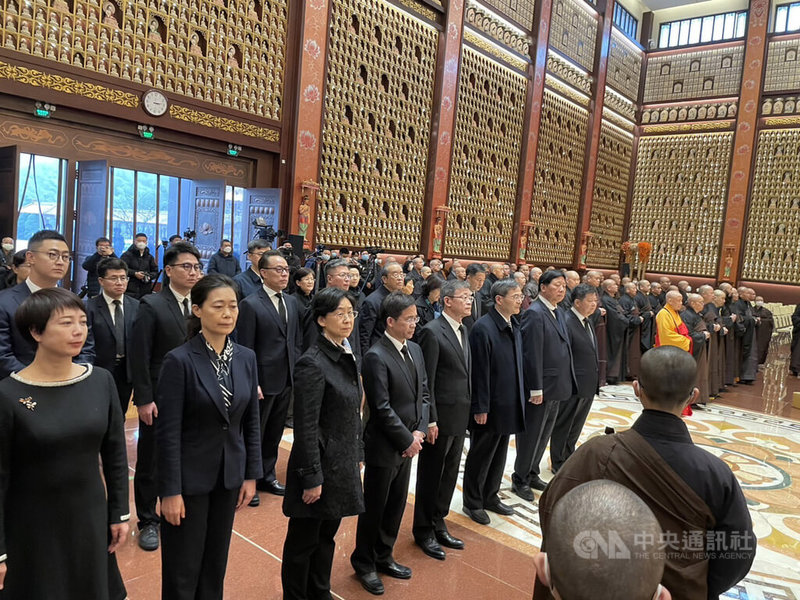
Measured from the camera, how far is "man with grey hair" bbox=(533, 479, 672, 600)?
98cm

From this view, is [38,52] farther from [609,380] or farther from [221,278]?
[609,380]

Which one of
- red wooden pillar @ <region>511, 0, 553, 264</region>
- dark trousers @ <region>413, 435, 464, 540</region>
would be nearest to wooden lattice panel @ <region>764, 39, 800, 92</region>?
red wooden pillar @ <region>511, 0, 553, 264</region>

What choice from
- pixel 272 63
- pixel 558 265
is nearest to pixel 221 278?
pixel 272 63

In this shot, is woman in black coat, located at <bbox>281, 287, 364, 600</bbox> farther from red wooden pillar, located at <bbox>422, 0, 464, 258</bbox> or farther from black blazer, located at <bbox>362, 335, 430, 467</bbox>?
red wooden pillar, located at <bbox>422, 0, 464, 258</bbox>

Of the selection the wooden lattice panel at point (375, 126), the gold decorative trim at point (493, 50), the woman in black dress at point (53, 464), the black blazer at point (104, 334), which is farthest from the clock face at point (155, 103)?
the gold decorative trim at point (493, 50)

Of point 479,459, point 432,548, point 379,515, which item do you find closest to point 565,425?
point 479,459

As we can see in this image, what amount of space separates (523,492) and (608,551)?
357 cm

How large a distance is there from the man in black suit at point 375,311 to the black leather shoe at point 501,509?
5.34 feet

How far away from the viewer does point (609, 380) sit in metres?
8.94

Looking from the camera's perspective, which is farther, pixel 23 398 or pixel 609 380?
pixel 609 380

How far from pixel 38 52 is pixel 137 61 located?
1.14 meters

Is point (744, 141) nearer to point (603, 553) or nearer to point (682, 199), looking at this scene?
point (682, 199)

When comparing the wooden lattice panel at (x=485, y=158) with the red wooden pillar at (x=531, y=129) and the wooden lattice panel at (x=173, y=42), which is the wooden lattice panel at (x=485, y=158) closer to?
the red wooden pillar at (x=531, y=129)

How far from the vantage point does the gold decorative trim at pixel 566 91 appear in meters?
14.8
